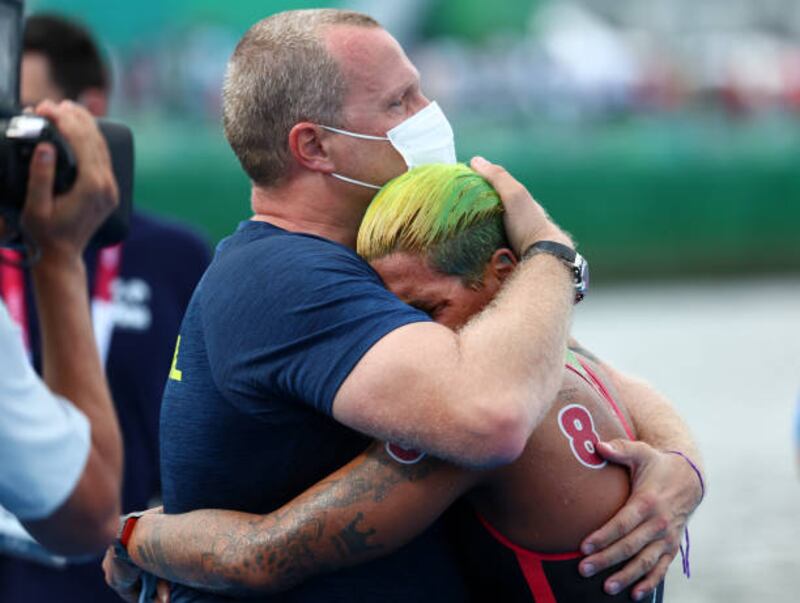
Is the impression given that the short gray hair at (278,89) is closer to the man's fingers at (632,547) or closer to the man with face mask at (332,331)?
the man with face mask at (332,331)

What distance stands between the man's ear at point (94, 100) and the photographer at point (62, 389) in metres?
2.33

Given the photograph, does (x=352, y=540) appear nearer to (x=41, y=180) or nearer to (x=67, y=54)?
(x=41, y=180)

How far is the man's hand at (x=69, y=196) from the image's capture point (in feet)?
7.80

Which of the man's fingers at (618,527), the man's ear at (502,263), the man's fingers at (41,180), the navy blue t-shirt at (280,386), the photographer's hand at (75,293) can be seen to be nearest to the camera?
the photographer's hand at (75,293)

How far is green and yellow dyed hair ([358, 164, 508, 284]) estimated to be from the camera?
2.67m

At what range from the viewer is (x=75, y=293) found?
242 cm

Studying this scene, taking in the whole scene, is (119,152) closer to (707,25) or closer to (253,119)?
(253,119)

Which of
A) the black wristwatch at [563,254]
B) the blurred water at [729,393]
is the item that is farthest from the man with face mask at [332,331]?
the blurred water at [729,393]

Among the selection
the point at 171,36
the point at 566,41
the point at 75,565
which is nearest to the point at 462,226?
the point at 75,565

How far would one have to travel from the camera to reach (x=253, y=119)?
2.91m

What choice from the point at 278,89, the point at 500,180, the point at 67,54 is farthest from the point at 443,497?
the point at 67,54

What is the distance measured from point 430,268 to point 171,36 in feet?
48.4

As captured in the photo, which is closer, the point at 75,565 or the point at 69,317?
the point at 69,317

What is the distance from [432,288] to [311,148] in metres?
0.41
